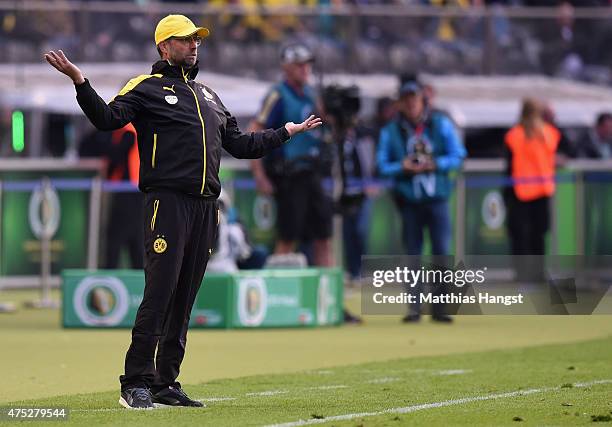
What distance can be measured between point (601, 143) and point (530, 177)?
10.6 ft

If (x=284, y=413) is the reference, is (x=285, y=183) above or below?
above

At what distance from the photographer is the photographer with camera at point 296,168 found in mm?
17656

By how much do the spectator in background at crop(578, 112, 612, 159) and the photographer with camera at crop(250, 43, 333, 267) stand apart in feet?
24.3

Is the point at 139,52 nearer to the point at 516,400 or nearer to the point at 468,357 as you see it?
the point at 468,357

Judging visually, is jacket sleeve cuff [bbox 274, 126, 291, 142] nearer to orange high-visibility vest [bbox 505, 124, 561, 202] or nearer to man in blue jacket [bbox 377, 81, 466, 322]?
man in blue jacket [bbox 377, 81, 466, 322]

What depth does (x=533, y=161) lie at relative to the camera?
21703 mm

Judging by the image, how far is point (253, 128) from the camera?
17.6 meters

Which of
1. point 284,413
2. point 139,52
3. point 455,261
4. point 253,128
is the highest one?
point 139,52

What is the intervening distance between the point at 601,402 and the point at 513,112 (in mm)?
15355

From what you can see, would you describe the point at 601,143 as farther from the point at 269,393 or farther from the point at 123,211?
the point at 269,393

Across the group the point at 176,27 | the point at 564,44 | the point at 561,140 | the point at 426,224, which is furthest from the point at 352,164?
the point at 176,27

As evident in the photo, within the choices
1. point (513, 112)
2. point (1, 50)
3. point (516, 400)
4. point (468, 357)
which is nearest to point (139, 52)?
point (1, 50)

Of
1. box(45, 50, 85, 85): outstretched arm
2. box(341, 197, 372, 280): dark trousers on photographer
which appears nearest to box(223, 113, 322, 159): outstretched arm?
box(45, 50, 85, 85): outstretched arm

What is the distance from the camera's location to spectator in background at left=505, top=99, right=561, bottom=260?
70.6 feet
